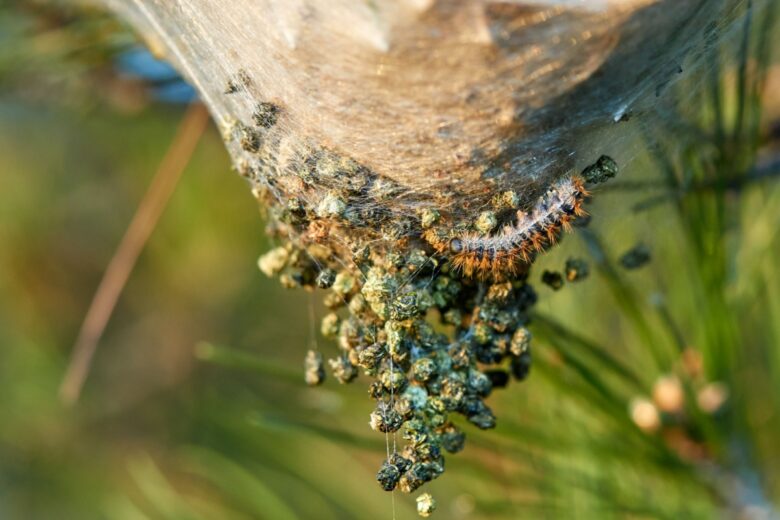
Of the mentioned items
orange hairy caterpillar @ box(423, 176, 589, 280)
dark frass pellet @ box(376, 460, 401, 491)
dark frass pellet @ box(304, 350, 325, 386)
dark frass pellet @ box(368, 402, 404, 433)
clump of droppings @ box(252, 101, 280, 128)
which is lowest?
dark frass pellet @ box(376, 460, 401, 491)

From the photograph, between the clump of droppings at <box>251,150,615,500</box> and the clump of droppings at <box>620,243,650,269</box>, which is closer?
the clump of droppings at <box>251,150,615,500</box>

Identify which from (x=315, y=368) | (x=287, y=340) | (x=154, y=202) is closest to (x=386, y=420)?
(x=315, y=368)

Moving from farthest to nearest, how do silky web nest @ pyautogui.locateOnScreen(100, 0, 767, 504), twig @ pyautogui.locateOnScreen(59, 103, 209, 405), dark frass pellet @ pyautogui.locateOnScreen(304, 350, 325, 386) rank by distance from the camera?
twig @ pyautogui.locateOnScreen(59, 103, 209, 405)
dark frass pellet @ pyautogui.locateOnScreen(304, 350, 325, 386)
silky web nest @ pyautogui.locateOnScreen(100, 0, 767, 504)

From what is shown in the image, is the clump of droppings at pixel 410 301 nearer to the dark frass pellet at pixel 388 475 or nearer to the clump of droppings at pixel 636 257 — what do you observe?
the dark frass pellet at pixel 388 475

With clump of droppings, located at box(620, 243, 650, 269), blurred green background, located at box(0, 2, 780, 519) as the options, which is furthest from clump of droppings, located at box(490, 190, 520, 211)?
clump of droppings, located at box(620, 243, 650, 269)

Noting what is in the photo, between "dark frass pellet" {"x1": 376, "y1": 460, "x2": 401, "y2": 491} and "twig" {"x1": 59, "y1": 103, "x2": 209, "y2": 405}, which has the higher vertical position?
"twig" {"x1": 59, "y1": 103, "x2": 209, "y2": 405}

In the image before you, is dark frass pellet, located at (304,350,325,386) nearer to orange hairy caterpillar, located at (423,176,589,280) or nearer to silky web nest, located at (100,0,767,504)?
silky web nest, located at (100,0,767,504)

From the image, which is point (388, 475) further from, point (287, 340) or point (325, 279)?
point (287, 340)

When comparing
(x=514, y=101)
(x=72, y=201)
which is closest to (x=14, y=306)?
(x=72, y=201)
